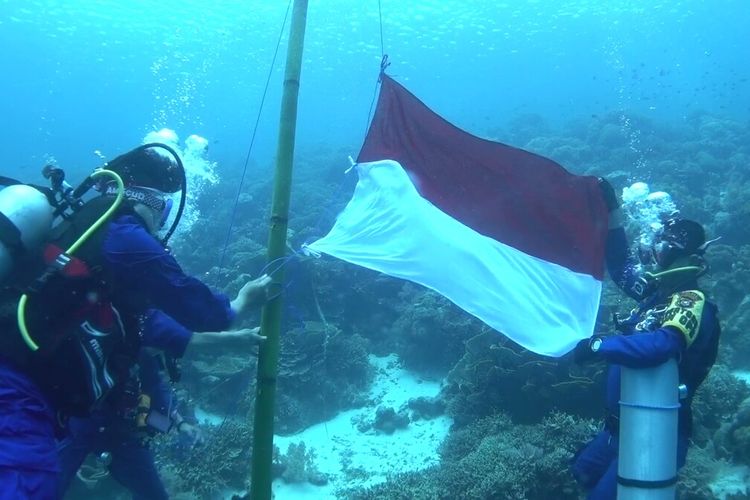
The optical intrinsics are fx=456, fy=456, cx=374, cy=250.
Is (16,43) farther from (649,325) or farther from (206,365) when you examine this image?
(649,325)

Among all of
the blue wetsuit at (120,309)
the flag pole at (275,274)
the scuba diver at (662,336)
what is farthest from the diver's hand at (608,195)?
the blue wetsuit at (120,309)

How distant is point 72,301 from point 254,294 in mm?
1155

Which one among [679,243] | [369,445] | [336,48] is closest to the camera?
[679,243]

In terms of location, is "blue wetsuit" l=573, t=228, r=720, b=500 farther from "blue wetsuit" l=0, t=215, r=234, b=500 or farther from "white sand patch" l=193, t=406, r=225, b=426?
"white sand patch" l=193, t=406, r=225, b=426

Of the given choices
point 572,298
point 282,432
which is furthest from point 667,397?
point 282,432

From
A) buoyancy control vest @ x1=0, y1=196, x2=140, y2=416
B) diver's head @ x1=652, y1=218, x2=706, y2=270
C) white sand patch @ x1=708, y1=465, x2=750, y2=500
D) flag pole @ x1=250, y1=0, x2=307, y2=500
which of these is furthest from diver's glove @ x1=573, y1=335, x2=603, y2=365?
white sand patch @ x1=708, y1=465, x2=750, y2=500

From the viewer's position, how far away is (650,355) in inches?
131

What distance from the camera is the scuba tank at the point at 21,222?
2.38 metres

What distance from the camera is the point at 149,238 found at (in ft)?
9.32

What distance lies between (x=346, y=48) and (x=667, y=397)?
62.6 m

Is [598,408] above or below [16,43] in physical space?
below

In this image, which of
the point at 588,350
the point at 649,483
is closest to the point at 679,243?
the point at 588,350

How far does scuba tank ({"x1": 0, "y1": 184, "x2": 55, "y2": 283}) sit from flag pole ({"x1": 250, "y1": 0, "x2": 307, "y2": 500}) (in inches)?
55.2

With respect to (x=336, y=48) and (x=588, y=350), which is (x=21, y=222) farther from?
(x=336, y=48)
